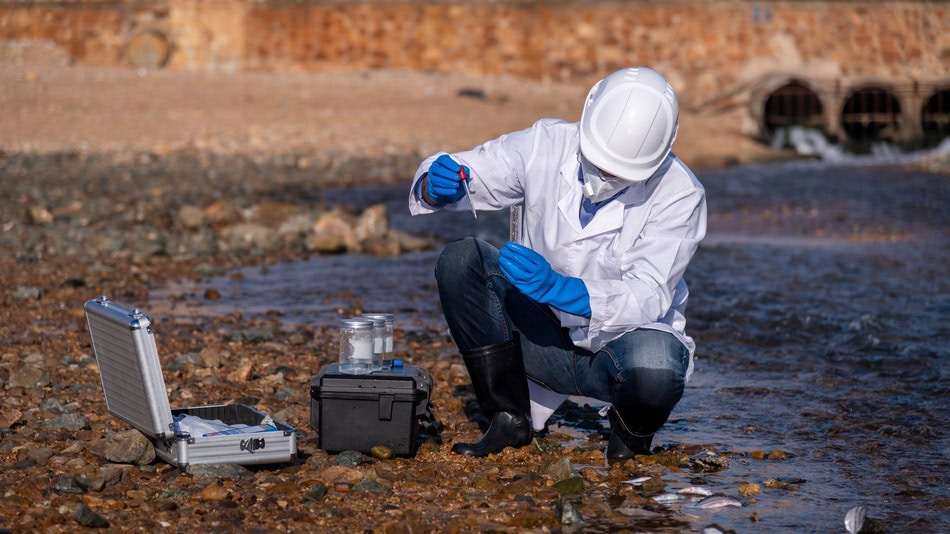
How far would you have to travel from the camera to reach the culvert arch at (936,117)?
23.6 metres

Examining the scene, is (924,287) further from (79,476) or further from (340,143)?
(340,143)

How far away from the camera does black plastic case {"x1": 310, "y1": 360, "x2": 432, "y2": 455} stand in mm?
3555

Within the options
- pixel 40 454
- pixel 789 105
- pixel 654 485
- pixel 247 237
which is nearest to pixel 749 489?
pixel 654 485

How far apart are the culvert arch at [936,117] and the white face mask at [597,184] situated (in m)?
21.5

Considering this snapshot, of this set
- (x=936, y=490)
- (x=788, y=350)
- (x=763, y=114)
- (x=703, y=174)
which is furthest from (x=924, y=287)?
(x=763, y=114)

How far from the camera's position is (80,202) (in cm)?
1041

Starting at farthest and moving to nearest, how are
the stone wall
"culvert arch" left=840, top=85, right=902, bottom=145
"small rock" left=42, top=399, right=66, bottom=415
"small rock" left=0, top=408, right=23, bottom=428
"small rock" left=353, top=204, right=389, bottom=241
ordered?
the stone wall, "culvert arch" left=840, top=85, right=902, bottom=145, "small rock" left=353, top=204, right=389, bottom=241, "small rock" left=42, top=399, right=66, bottom=415, "small rock" left=0, top=408, right=23, bottom=428

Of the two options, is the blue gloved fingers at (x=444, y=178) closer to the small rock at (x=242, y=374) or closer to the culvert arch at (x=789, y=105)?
the small rock at (x=242, y=374)

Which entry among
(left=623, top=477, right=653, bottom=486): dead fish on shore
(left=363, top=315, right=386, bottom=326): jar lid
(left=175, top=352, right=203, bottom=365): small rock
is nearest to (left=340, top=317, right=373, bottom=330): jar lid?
(left=363, top=315, right=386, bottom=326): jar lid

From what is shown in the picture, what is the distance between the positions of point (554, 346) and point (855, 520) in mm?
1130

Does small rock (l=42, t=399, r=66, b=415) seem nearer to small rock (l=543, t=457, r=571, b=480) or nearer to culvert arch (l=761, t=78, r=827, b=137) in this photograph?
small rock (l=543, t=457, r=571, b=480)

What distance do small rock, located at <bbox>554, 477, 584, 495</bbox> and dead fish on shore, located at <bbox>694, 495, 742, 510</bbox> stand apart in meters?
0.34

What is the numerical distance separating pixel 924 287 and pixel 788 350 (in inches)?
91.3

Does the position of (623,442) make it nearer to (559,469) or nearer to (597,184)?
(559,469)
